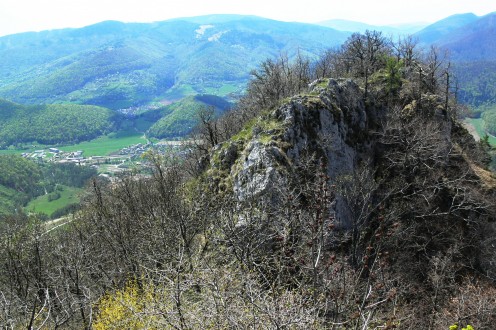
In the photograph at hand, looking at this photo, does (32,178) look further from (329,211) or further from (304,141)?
(329,211)

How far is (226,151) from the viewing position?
32906 mm

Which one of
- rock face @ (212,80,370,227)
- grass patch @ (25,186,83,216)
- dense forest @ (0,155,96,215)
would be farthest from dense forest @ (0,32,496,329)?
dense forest @ (0,155,96,215)

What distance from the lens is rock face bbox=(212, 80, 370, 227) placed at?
1123 inches

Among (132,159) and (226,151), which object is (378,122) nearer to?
(226,151)

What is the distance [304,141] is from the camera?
33156 millimetres

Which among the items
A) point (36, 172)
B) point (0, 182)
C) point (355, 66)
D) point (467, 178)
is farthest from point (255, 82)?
point (36, 172)

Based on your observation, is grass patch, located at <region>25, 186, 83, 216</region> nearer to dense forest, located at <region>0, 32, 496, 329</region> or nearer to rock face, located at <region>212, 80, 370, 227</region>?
dense forest, located at <region>0, 32, 496, 329</region>

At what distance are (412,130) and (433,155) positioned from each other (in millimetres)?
3830

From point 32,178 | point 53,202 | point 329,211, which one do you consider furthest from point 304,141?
point 32,178

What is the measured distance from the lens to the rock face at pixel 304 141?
2853 centimetres

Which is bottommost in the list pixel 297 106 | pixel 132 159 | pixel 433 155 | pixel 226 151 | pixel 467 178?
pixel 132 159

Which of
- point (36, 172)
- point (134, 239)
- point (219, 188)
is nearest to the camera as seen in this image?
point (134, 239)

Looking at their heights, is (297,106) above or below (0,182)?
above

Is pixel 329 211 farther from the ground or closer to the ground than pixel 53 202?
farther from the ground
